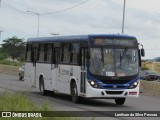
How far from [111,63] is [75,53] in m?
2.01

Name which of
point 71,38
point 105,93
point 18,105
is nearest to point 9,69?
point 71,38

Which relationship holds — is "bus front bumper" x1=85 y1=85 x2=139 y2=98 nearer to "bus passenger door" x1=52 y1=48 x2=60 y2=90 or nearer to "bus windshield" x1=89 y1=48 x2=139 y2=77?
"bus windshield" x1=89 y1=48 x2=139 y2=77

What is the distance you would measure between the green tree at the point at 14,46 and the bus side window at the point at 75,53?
12010cm

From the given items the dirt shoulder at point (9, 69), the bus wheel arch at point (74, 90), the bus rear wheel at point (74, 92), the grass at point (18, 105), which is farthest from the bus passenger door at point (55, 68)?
the dirt shoulder at point (9, 69)

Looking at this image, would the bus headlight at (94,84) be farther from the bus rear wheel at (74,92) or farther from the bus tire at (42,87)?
the bus tire at (42,87)

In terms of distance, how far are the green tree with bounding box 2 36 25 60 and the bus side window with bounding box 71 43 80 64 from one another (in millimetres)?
120100

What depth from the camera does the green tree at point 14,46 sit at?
466 ft

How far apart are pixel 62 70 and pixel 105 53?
3.41m

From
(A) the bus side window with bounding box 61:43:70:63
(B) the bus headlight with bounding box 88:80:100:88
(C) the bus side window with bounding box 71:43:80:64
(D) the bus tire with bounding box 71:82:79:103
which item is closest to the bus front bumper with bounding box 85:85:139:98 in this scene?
(B) the bus headlight with bounding box 88:80:100:88

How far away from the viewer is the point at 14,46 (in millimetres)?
143500

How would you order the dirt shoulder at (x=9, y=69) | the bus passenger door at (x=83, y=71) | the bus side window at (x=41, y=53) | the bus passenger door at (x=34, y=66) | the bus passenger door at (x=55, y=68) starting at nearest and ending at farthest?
the bus passenger door at (x=83, y=71) < the bus passenger door at (x=55, y=68) < the bus side window at (x=41, y=53) < the bus passenger door at (x=34, y=66) < the dirt shoulder at (x=9, y=69)

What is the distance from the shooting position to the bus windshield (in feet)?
68.1

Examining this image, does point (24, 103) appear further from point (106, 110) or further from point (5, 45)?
point (5, 45)

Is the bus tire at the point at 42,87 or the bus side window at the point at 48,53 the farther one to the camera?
the bus tire at the point at 42,87
